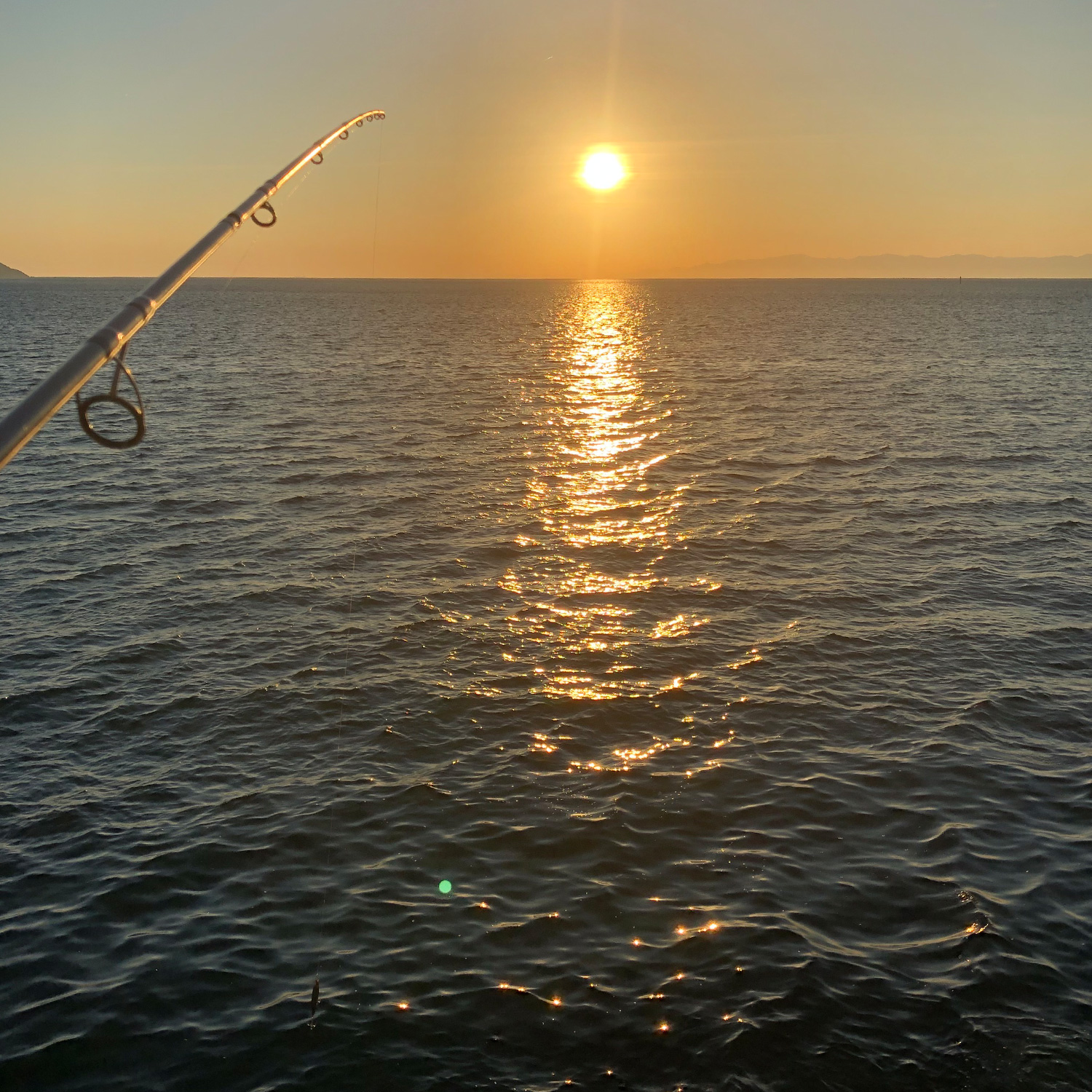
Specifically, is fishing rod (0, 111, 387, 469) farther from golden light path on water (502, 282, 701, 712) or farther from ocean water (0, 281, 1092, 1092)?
golden light path on water (502, 282, 701, 712)

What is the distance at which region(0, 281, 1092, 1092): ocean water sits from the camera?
10.8m

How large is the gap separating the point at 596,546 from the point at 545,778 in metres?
13.1

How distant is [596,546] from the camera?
28.6 m

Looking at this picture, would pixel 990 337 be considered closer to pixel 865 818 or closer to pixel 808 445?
pixel 808 445

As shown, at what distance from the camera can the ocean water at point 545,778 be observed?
425 inches

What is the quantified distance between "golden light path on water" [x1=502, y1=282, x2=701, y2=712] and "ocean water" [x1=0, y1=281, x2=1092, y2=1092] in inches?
6.1

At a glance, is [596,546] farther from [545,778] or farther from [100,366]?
[100,366]

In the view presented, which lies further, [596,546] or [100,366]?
[596,546]

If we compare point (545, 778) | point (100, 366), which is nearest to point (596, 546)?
point (545, 778)

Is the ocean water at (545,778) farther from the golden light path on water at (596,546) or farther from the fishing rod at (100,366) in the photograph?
the fishing rod at (100,366)

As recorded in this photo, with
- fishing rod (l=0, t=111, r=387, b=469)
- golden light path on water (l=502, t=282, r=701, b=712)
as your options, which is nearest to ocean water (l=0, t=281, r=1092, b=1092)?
golden light path on water (l=502, t=282, r=701, b=712)

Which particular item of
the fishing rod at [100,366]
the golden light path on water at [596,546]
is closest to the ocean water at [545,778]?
the golden light path on water at [596,546]

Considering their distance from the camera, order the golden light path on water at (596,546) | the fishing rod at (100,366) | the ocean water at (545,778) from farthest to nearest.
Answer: the golden light path on water at (596,546) < the ocean water at (545,778) < the fishing rod at (100,366)

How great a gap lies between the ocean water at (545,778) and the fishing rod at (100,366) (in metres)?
7.08
